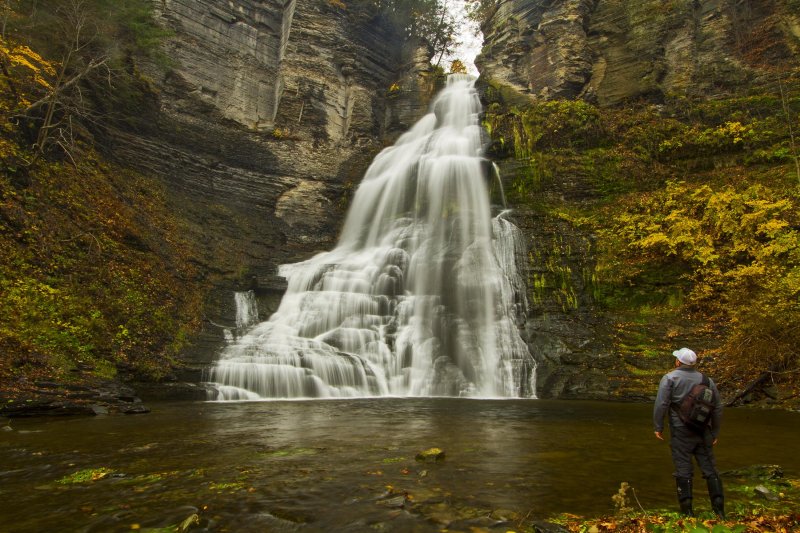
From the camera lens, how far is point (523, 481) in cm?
435

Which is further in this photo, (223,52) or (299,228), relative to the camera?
(223,52)

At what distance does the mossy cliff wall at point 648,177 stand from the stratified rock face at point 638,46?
8 centimetres

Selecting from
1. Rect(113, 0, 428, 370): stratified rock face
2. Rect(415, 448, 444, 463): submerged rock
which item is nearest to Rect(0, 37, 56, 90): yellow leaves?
Rect(113, 0, 428, 370): stratified rock face

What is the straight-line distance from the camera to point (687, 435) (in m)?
3.82

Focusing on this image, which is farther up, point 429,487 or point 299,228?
point 299,228

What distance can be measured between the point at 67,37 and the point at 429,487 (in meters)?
21.5

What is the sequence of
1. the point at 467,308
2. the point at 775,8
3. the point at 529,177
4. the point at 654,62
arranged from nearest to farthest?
the point at 467,308 → the point at 529,177 → the point at 775,8 → the point at 654,62

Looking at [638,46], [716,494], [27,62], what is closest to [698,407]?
[716,494]

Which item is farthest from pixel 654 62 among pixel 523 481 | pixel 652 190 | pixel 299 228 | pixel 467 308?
pixel 523 481

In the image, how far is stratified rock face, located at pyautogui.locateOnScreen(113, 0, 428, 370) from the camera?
2094 centimetres

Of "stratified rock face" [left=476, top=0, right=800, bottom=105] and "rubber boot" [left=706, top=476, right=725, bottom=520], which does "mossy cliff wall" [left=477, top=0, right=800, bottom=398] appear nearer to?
"stratified rock face" [left=476, top=0, right=800, bottom=105]

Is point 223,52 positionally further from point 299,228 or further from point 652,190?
point 652,190

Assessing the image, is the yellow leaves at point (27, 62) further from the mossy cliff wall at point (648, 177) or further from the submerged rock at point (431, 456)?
the mossy cliff wall at point (648, 177)

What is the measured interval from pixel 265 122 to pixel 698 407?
28274mm
